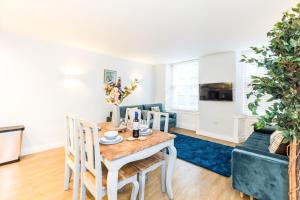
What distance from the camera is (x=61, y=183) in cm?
214

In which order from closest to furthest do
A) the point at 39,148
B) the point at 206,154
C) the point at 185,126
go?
1. the point at 206,154
2. the point at 39,148
3. the point at 185,126

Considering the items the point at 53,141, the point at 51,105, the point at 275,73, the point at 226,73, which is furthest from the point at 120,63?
the point at 275,73

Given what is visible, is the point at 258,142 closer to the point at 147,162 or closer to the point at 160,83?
the point at 147,162

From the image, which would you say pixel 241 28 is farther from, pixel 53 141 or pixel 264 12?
pixel 53 141

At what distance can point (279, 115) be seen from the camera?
113 cm

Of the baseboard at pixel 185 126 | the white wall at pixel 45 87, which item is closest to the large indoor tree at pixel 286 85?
the white wall at pixel 45 87

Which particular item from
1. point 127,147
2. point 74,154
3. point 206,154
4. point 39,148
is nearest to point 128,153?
point 127,147

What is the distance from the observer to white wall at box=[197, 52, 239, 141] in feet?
13.3

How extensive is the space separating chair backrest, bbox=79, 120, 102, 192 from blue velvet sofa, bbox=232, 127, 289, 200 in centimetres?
162

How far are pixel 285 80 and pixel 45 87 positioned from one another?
13.2ft

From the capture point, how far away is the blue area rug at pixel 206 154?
103 inches

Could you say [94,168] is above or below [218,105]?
below

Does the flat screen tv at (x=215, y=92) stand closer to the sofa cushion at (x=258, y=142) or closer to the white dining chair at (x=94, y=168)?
the sofa cushion at (x=258, y=142)

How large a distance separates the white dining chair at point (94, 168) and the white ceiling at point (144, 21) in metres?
1.67
